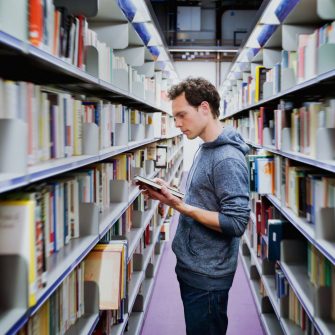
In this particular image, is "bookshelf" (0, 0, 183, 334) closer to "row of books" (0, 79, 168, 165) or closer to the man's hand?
"row of books" (0, 79, 168, 165)

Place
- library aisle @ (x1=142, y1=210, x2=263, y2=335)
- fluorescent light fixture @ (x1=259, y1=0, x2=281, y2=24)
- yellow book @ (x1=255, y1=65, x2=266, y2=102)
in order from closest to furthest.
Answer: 1. fluorescent light fixture @ (x1=259, y1=0, x2=281, y2=24)
2. library aisle @ (x1=142, y1=210, x2=263, y2=335)
3. yellow book @ (x1=255, y1=65, x2=266, y2=102)

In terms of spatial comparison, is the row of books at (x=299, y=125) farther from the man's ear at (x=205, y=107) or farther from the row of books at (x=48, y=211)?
the row of books at (x=48, y=211)

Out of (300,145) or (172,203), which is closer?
(172,203)

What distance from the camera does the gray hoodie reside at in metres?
1.94

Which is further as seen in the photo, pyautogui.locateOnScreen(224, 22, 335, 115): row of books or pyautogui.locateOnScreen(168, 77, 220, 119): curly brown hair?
pyautogui.locateOnScreen(168, 77, 220, 119): curly brown hair

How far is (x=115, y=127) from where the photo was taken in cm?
276

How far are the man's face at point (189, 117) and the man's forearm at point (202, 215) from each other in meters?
0.39

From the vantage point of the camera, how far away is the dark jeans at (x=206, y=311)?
80.8 inches

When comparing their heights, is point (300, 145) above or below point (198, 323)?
above

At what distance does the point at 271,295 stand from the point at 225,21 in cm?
984

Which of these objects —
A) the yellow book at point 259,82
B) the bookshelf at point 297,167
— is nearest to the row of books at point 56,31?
the bookshelf at point 297,167

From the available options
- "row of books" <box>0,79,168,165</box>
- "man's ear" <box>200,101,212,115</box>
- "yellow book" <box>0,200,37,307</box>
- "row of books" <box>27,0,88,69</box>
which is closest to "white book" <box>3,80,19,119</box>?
"row of books" <box>0,79,168,165</box>

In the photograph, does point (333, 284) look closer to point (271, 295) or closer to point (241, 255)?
point (271, 295)

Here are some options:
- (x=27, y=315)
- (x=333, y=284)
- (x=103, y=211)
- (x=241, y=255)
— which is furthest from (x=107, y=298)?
A: (x=241, y=255)
